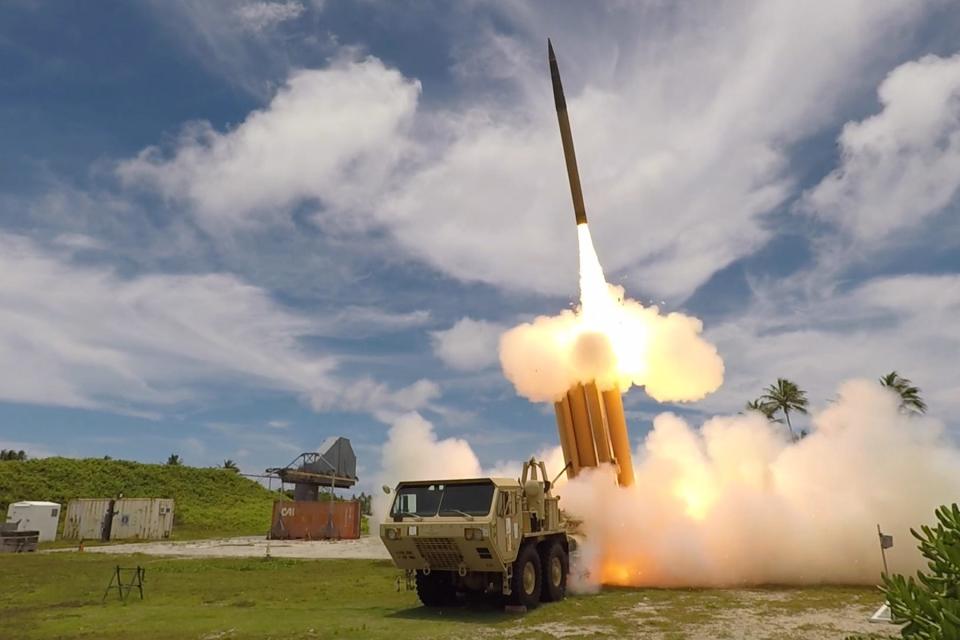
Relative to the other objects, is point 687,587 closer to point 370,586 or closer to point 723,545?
point 723,545

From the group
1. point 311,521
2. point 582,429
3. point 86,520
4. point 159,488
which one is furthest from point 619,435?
point 159,488

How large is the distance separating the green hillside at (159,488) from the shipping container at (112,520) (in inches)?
153

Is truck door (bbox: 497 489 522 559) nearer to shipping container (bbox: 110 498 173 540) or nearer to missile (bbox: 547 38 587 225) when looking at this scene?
missile (bbox: 547 38 587 225)

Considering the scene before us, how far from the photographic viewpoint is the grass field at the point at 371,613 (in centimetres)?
1088

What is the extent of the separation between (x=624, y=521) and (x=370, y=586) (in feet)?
23.0

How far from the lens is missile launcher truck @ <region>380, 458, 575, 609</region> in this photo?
493 inches

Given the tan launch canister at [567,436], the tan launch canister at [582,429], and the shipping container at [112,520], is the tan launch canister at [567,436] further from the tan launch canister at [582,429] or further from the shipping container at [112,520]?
the shipping container at [112,520]

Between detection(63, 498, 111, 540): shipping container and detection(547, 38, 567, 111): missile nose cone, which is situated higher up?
detection(547, 38, 567, 111): missile nose cone

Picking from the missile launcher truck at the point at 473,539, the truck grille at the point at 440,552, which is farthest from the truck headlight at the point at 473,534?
the truck grille at the point at 440,552

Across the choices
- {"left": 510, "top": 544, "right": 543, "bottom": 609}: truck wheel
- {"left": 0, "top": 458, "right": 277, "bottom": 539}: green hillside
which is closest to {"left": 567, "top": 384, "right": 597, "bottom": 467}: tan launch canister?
{"left": 510, "top": 544, "right": 543, "bottom": 609}: truck wheel

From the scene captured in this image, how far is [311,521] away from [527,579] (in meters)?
30.4

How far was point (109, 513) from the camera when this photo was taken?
43.9 metres

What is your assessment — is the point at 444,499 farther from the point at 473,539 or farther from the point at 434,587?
the point at 434,587

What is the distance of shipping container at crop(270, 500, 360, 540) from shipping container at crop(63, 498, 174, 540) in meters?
9.97
